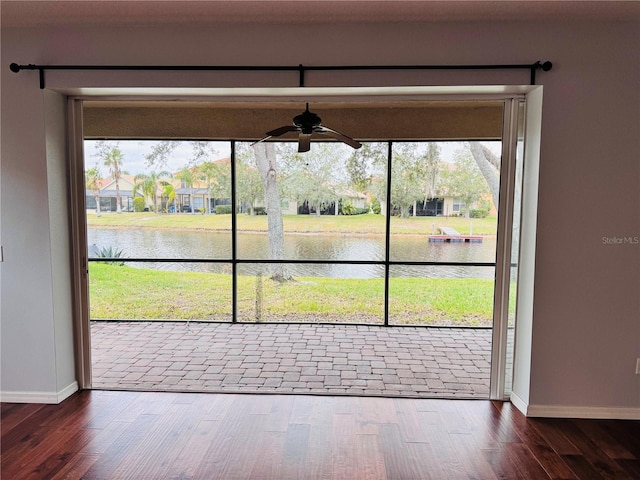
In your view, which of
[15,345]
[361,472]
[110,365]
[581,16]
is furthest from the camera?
[110,365]

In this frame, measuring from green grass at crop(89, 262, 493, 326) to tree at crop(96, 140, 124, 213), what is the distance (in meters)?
1.18

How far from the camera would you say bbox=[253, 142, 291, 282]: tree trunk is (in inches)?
192

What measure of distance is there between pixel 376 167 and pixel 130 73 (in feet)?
9.87

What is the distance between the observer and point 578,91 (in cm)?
239

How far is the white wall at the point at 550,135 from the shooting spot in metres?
2.39

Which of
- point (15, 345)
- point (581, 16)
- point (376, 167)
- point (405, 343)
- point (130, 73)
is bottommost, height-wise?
point (405, 343)

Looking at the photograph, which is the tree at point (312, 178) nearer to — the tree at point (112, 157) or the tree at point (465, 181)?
the tree at point (465, 181)

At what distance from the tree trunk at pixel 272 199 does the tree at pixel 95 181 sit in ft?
6.78

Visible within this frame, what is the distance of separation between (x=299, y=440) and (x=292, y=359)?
149cm

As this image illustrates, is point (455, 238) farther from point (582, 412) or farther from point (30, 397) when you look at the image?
point (30, 397)

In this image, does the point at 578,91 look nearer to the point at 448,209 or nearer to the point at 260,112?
the point at 448,209

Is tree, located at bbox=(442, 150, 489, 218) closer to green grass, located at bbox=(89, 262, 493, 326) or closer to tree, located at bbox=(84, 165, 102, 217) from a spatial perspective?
green grass, located at bbox=(89, 262, 493, 326)

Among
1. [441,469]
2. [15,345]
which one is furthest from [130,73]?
[441,469]

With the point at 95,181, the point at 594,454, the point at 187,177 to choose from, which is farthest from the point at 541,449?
the point at 95,181
